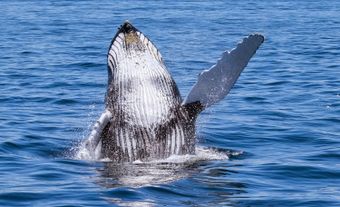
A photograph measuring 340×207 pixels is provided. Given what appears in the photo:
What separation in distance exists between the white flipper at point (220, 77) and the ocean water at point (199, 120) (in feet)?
3.21

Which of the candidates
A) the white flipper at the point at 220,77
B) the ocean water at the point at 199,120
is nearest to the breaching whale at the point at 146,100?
the white flipper at the point at 220,77

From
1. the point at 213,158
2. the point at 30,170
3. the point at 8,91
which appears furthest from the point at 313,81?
the point at 30,170

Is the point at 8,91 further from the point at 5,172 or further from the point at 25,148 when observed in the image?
the point at 5,172

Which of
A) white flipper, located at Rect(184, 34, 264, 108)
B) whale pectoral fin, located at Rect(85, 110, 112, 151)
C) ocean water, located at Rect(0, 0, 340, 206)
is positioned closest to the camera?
ocean water, located at Rect(0, 0, 340, 206)

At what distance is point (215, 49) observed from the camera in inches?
1363

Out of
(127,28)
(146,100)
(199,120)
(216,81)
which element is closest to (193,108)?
(216,81)

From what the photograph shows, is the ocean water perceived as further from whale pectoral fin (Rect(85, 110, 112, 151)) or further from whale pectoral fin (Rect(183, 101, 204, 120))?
whale pectoral fin (Rect(183, 101, 204, 120))

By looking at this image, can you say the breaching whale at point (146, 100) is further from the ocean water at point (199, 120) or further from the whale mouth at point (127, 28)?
the ocean water at point (199, 120)

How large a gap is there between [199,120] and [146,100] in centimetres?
490

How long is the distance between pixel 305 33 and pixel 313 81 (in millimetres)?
12929

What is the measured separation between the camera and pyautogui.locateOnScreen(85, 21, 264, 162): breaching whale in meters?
15.7

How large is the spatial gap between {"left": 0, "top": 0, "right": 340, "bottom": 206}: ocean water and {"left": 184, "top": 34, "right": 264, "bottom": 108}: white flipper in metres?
0.98

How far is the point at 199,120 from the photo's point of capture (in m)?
20.6

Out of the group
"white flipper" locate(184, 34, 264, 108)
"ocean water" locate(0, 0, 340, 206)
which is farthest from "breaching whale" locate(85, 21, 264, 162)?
"ocean water" locate(0, 0, 340, 206)
